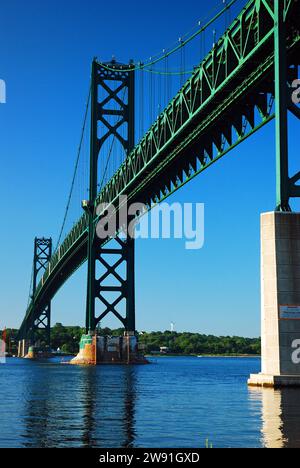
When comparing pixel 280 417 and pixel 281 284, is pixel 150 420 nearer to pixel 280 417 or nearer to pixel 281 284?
pixel 280 417

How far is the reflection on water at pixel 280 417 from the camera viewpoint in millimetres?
17494

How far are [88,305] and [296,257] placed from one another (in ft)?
184

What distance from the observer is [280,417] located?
22188 millimetres

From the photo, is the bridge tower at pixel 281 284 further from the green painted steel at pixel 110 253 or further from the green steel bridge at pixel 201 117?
the green painted steel at pixel 110 253

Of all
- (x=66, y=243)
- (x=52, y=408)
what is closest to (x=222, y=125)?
(x=52, y=408)

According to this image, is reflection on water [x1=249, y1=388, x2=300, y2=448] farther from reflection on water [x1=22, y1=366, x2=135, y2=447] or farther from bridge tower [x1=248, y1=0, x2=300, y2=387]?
reflection on water [x1=22, y1=366, x2=135, y2=447]

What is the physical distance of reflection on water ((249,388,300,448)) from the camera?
1749 cm

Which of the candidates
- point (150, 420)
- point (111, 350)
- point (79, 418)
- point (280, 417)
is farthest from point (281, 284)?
point (111, 350)

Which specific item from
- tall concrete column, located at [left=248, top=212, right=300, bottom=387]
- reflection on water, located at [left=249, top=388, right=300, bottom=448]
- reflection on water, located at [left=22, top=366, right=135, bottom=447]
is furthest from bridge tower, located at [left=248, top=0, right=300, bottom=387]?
reflection on water, located at [left=22, top=366, right=135, bottom=447]

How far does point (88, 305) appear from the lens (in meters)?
85.5

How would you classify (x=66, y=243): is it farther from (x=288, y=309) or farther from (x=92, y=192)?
(x=288, y=309)

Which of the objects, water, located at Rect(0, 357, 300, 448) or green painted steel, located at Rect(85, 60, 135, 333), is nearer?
water, located at Rect(0, 357, 300, 448)

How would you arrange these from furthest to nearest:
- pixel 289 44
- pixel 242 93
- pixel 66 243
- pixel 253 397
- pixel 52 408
A: pixel 66 243, pixel 242 93, pixel 289 44, pixel 253 397, pixel 52 408

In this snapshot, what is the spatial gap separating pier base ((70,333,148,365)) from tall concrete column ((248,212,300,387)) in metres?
51.9
